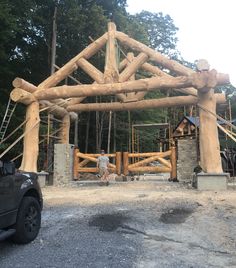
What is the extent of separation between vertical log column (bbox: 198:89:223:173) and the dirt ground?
2.46m

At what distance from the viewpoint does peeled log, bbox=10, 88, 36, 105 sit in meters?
14.7

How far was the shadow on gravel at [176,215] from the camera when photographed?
8.40m

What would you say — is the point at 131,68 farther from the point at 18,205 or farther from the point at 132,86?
the point at 18,205

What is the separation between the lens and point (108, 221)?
823 centimetres

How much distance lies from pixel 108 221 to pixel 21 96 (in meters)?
8.13

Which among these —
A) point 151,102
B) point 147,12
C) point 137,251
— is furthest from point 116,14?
point 137,251

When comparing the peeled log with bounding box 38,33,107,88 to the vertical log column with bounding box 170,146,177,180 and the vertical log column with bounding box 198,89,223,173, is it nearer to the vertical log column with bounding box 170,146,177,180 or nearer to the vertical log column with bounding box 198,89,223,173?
the vertical log column with bounding box 198,89,223,173

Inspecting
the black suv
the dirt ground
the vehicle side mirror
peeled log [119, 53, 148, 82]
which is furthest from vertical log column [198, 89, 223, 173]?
the vehicle side mirror

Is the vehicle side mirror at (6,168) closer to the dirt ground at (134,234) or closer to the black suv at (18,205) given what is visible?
the black suv at (18,205)

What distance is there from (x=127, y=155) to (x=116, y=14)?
Result: 1618 centimetres

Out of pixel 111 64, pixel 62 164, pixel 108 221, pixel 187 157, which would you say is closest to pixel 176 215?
pixel 108 221

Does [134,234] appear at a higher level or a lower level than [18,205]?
lower

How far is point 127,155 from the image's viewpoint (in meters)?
18.4

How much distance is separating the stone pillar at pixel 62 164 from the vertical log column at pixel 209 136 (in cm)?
604
